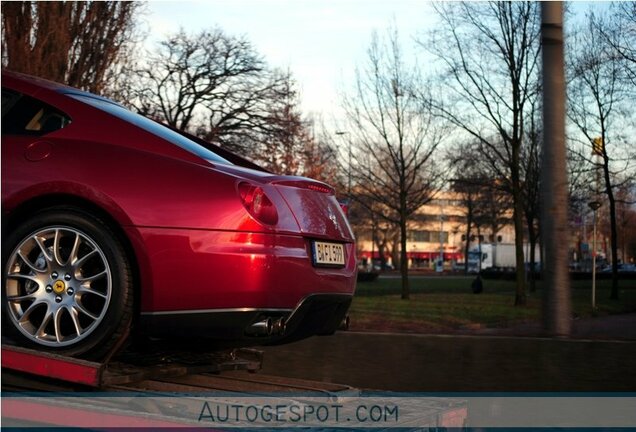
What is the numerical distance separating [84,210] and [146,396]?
966 mm

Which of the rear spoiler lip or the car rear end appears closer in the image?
the car rear end

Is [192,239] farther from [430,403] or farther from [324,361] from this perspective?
[324,361]

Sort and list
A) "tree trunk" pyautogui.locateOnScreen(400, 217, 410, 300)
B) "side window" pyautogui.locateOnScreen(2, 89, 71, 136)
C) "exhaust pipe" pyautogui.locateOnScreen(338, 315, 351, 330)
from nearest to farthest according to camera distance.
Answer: "side window" pyautogui.locateOnScreen(2, 89, 71, 136), "exhaust pipe" pyautogui.locateOnScreen(338, 315, 351, 330), "tree trunk" pyautogui.locateOnScreen(400, 217, 410, 300)

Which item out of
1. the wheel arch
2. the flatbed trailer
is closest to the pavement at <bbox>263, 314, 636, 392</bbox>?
the flatbed trailer

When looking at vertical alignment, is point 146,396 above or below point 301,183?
below

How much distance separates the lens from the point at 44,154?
3695mm

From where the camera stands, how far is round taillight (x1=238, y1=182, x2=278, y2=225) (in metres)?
3.66

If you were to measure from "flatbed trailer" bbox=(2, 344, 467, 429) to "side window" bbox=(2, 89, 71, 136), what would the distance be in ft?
3.54

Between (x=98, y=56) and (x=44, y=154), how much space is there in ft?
45.3

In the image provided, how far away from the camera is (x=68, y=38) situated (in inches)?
617

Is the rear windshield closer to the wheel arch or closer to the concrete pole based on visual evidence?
the wheel arch

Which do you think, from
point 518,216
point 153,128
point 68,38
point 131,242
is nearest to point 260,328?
point 131,242

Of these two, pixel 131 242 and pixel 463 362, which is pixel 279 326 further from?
pixel 463 362

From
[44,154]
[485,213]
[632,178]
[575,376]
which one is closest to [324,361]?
[575,376]
